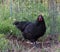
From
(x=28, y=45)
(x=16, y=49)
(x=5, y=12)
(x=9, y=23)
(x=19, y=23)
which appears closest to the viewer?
(x=16, y=49)

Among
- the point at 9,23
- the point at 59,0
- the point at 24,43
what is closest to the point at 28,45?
the point at 24,43

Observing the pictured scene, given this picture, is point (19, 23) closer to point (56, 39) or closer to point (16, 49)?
point (56, 39)

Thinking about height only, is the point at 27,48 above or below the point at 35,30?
below

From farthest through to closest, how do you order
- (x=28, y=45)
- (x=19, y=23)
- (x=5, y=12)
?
(x=5, y=12), (x=19, y=23), (x=28, y=45)

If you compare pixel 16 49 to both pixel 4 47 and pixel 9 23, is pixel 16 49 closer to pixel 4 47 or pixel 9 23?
pixel 4 47

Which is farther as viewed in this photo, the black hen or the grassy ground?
Answer: the black hen

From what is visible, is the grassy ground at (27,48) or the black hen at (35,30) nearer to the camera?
the grassy ground at (27,48)

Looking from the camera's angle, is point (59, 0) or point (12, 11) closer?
point (12, 11)

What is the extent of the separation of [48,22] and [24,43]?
104cm

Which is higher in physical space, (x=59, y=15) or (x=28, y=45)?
(x=59, y=15)

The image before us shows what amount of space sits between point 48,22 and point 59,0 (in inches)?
51.3

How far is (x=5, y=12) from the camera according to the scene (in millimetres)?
7977

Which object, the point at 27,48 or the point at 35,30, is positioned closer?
the point at 27,48

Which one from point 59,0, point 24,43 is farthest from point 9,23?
point 59,0
